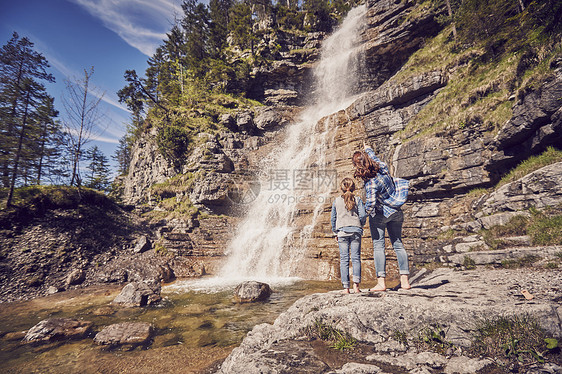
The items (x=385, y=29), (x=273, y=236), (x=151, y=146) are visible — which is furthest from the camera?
(x=151, y=146)

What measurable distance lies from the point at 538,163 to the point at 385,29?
86.0 ft

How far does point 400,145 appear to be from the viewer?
656 inches

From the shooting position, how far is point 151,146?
33.6 metres

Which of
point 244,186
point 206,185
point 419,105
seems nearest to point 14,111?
point 206,185

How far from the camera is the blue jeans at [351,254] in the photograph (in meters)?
5.04

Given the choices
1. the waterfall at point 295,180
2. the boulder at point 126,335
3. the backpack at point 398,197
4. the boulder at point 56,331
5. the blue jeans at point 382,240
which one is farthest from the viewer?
the waterfall at point 295,180

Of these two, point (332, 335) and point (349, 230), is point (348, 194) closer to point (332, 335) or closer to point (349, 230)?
point (349, 230)

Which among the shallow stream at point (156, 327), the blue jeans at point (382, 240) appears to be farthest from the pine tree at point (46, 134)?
the blue jeans at point (382, 240)

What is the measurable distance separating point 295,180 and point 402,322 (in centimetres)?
2096

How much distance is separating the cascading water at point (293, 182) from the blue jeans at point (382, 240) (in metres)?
9.09

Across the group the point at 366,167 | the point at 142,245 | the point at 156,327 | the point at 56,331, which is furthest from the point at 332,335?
the point at 142,245

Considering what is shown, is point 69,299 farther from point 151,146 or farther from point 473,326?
point 151,146

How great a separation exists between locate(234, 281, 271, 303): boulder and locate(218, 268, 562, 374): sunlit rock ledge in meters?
5.21

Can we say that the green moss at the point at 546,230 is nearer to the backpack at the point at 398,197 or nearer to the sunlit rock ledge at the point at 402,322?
the sunlit rock ledge at the point at 402,322
